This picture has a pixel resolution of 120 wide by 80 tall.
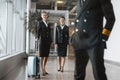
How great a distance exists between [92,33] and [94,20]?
12cm

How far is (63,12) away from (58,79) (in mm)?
11832

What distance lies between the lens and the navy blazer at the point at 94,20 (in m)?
2.67

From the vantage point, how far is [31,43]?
17.7 m

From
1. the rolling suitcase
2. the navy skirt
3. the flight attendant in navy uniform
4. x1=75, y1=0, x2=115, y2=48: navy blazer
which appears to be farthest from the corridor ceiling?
x1=75, y1=0, x2=115, y2=48: navy blazer

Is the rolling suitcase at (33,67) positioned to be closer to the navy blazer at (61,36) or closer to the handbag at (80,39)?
the navy blazer at (61,36)

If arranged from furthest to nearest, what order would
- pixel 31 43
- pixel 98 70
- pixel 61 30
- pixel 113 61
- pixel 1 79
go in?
pixel 31 43
pixel 113 61
pixel 61 30
pixel 1 79
pixel 98 70

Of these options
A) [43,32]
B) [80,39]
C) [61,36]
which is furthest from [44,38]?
[80,39]

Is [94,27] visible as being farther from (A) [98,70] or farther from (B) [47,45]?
(B) [47,45]

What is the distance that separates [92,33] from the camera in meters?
2.77

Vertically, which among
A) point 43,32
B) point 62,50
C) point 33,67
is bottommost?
point 33,67

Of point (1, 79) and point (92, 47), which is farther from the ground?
point (92, 47)

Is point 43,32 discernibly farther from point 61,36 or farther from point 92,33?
point 92,33

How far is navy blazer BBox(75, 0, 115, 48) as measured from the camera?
267 cm

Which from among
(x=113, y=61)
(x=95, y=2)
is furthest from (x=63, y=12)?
(x=95, y=2)
